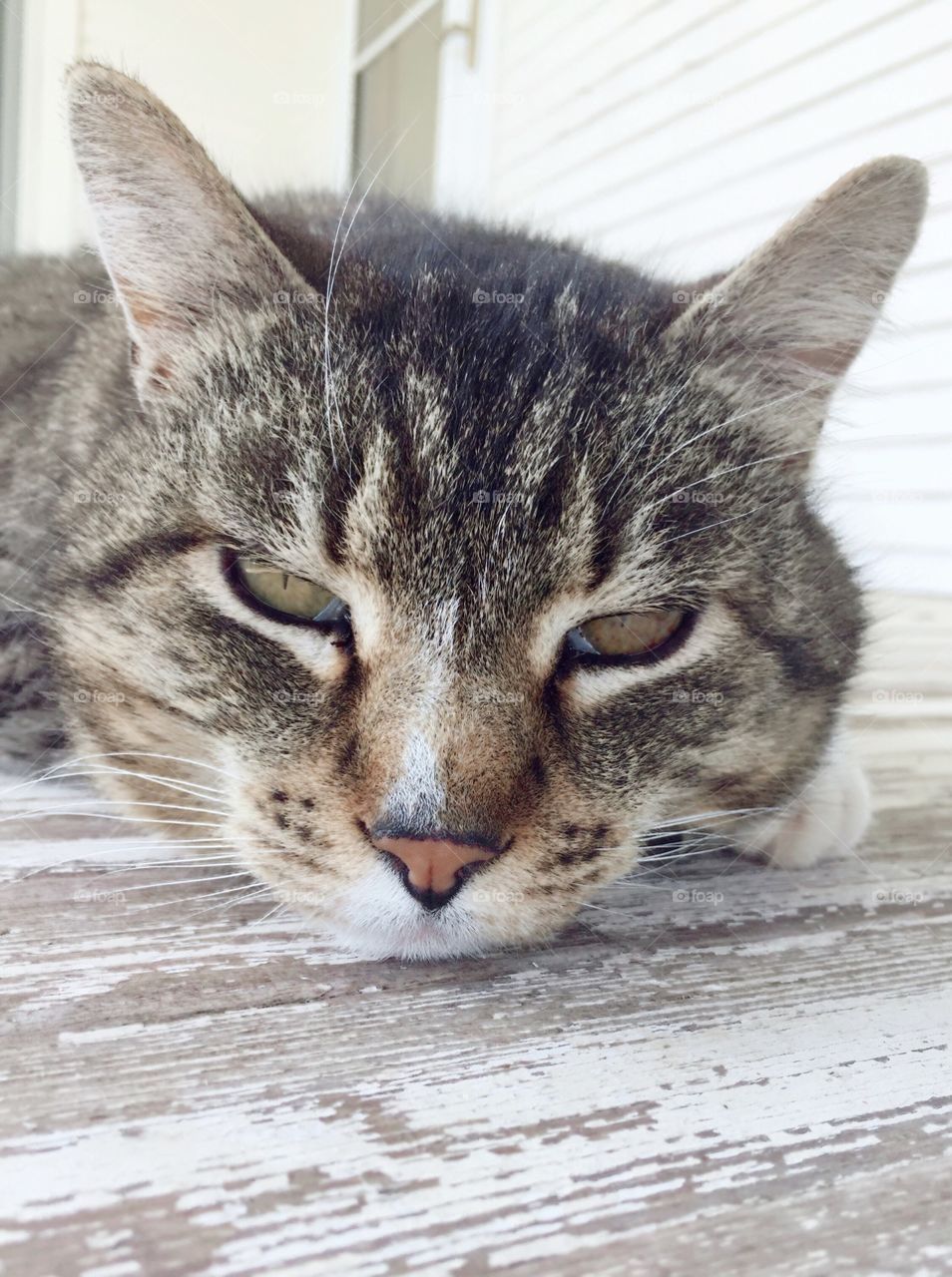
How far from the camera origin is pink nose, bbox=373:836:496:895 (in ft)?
3.20

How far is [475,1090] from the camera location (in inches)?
32.0

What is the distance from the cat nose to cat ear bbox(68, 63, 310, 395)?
0.75 m

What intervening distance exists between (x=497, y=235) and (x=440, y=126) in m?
5.21

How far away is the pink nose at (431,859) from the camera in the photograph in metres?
0.97

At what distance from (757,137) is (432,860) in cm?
442

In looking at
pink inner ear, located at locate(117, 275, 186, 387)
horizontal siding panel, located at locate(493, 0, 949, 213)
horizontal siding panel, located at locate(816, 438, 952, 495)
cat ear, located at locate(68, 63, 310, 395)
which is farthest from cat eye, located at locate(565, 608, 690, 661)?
horizontal siding panel, located at locate(493, 0, 949, 213)

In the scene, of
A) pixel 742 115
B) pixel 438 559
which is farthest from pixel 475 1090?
pixel 742 115

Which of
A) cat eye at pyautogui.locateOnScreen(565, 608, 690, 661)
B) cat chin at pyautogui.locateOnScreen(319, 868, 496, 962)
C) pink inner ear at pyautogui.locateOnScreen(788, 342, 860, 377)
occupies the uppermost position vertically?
pink inner ear at pyautogui.locateOnScreen(788, 342, 860, 377)

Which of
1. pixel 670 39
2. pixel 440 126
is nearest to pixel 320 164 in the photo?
pixel 440 126

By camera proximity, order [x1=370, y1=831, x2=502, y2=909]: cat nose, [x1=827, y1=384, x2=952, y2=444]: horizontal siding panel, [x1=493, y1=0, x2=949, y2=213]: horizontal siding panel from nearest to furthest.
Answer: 1. [x1=370, y1=831, x2=502, y2=909]: cat nose
2. [x1=493, y1=0, x2=949, y2=213]: horizontal siding panel
3. [x1=827, y1=384, x2=952, y2=444]: horizontal siding panel

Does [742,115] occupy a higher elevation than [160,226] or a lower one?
higher

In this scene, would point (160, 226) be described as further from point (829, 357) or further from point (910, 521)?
point (910, 521)

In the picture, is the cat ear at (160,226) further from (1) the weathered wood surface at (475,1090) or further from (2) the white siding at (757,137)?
(2) the white siding at (757,137)

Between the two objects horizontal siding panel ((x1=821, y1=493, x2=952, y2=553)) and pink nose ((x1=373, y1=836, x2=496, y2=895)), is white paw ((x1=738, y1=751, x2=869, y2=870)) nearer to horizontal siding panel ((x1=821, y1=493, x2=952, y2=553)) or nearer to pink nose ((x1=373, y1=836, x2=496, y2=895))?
pink nose ((x1=373, y1=836, x2=496, y2=895))
